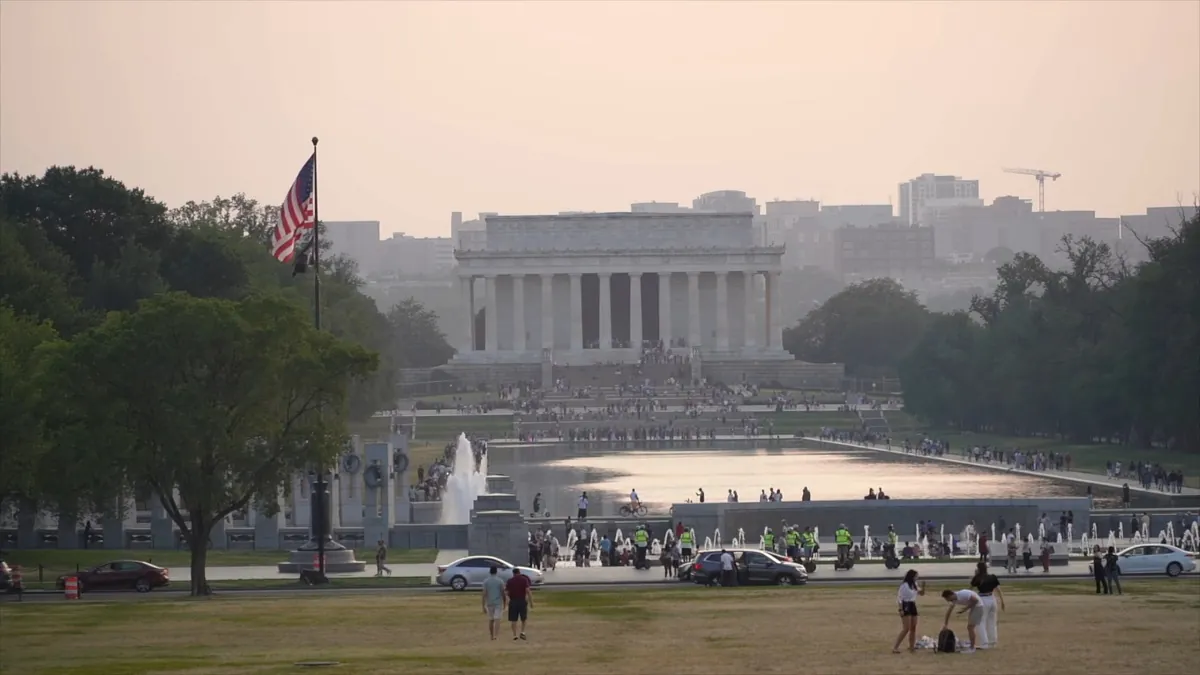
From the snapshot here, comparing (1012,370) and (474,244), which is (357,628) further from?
(474,244)

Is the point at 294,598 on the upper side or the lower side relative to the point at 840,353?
lower

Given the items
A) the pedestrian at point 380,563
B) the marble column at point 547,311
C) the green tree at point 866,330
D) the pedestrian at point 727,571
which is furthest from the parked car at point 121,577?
the marble column at point 547,311

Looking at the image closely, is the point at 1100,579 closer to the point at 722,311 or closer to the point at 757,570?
the point at 757,570

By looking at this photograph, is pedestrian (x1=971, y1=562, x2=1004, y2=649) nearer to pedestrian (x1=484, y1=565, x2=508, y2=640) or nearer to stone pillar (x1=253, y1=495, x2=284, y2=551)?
pedestrian (x1=484, y1=565, x2=508, y2=640)

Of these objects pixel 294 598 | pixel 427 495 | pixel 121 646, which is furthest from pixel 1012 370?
pixel 121 646

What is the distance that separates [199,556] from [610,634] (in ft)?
45.3

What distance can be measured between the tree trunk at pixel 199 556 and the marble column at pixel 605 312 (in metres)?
113

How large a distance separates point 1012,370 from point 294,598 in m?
65.4

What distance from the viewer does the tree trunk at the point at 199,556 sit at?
154 feet

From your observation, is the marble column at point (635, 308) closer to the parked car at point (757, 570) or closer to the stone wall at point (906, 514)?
the stone wall at point (906, 514)

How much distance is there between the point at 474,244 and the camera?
168750mm

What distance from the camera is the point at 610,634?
36.3 metres

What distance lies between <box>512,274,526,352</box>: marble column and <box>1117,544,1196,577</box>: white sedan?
114m

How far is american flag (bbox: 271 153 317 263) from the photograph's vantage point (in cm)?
5122
